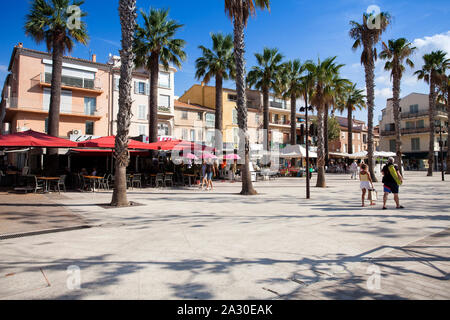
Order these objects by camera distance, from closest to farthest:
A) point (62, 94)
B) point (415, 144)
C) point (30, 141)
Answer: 1. point (30, 141)
2. point (62, 94)
3. point (415, 144)

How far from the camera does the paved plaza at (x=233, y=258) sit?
3.39 m

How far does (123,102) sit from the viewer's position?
10.1 meters

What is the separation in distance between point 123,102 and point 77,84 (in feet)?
77.5

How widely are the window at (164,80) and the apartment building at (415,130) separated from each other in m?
42.0

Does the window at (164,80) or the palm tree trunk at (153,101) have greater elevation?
the window at (164,80)

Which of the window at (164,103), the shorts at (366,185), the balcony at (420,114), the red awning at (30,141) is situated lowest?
the shorts at (366,185)

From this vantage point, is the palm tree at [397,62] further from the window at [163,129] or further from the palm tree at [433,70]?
the window at [163,129]

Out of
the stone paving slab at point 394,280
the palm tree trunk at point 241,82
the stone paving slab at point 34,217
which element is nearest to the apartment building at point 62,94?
the stone paving slab at point 34,217

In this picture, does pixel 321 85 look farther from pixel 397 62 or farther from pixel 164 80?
pixel 164 80

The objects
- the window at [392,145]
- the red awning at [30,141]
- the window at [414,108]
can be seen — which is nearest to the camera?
the red awning at [30,141]

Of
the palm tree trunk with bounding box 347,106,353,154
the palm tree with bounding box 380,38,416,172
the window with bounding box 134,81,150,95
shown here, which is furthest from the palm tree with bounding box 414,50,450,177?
the window with bounding box 134,81,150,95

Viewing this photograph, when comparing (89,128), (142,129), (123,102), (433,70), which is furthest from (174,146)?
(433,70)
